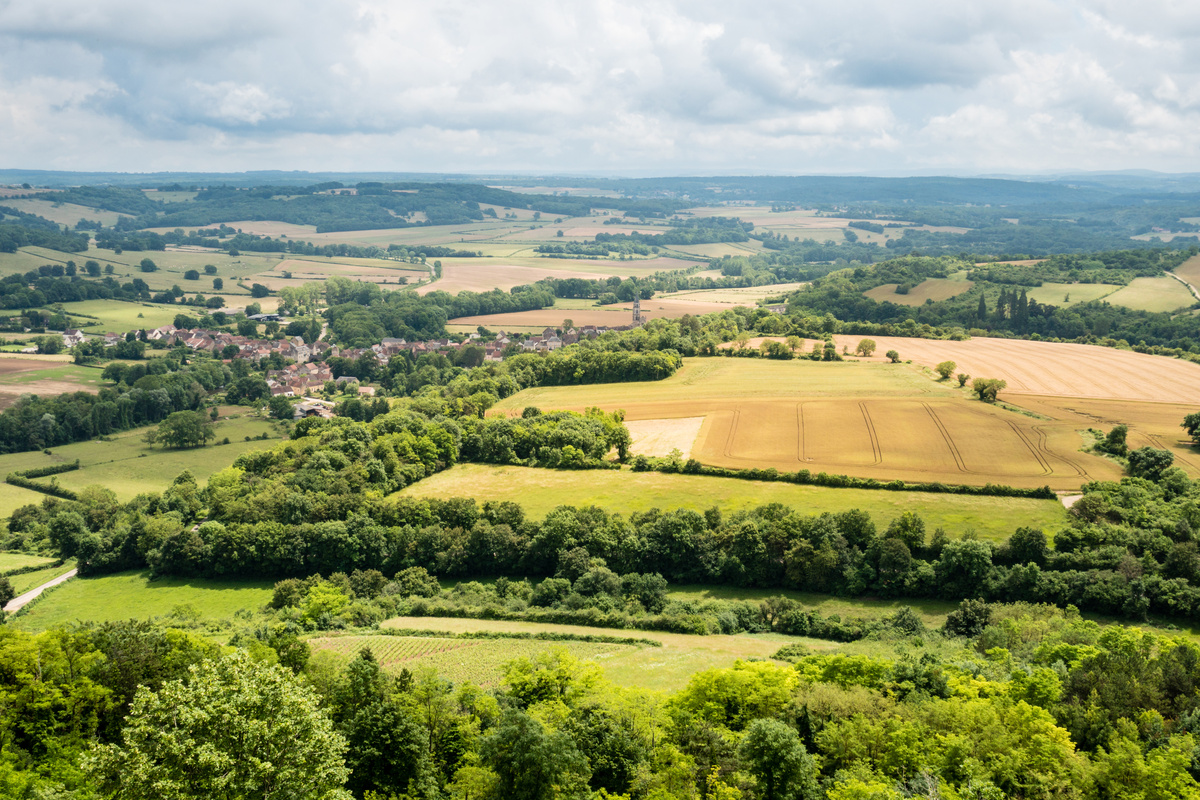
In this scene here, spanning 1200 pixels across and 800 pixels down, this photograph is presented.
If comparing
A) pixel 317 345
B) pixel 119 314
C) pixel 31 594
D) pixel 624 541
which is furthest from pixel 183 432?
pixel 119 314

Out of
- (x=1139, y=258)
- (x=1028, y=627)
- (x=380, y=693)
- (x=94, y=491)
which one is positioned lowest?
(x=94, y=491)

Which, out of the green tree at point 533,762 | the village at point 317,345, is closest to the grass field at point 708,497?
the green tree at point 533,762

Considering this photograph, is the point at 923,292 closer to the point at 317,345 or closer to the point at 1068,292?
the point at 1068,292

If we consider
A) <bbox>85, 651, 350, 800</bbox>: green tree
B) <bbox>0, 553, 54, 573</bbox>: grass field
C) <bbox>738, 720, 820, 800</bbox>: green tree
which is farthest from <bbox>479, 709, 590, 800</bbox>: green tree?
<bbox>0, 553, 54, 573</bbox>: grass field

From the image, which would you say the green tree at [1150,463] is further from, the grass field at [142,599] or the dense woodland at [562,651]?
the grass field at [142,599]

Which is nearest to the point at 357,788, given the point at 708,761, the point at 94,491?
the point at 708,761

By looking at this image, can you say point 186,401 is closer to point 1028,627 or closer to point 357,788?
point 357,788
